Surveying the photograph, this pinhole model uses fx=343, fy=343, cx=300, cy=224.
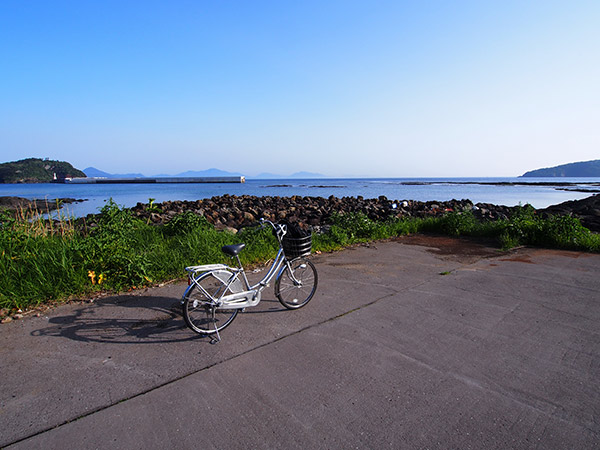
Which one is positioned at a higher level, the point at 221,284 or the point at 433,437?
the point at 221,284

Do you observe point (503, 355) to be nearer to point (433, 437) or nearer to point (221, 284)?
point (433, 437)

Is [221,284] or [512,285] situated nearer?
[221,284]

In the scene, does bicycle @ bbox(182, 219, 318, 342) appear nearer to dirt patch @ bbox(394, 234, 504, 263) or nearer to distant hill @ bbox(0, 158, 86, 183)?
dirt patch @ bbox(394, 234, 504, 263)

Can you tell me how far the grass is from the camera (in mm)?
4527

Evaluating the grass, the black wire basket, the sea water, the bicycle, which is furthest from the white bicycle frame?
the sea water

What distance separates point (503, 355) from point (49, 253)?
5.89 metres

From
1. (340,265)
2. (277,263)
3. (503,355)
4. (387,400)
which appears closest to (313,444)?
(387,400)

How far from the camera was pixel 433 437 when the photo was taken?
217 centimetres

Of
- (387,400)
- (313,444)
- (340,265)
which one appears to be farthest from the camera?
(340,265)

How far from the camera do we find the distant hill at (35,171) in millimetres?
115250

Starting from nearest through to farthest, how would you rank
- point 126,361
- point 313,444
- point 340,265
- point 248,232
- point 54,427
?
point 313,444, point 54,427, point 126,361, point 340,265, point 248,232

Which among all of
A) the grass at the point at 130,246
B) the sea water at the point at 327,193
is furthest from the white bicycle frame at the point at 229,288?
the sea water at the point at 327,193

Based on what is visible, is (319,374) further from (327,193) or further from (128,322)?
(327,193)

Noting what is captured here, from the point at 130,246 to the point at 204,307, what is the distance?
310 centimetres
